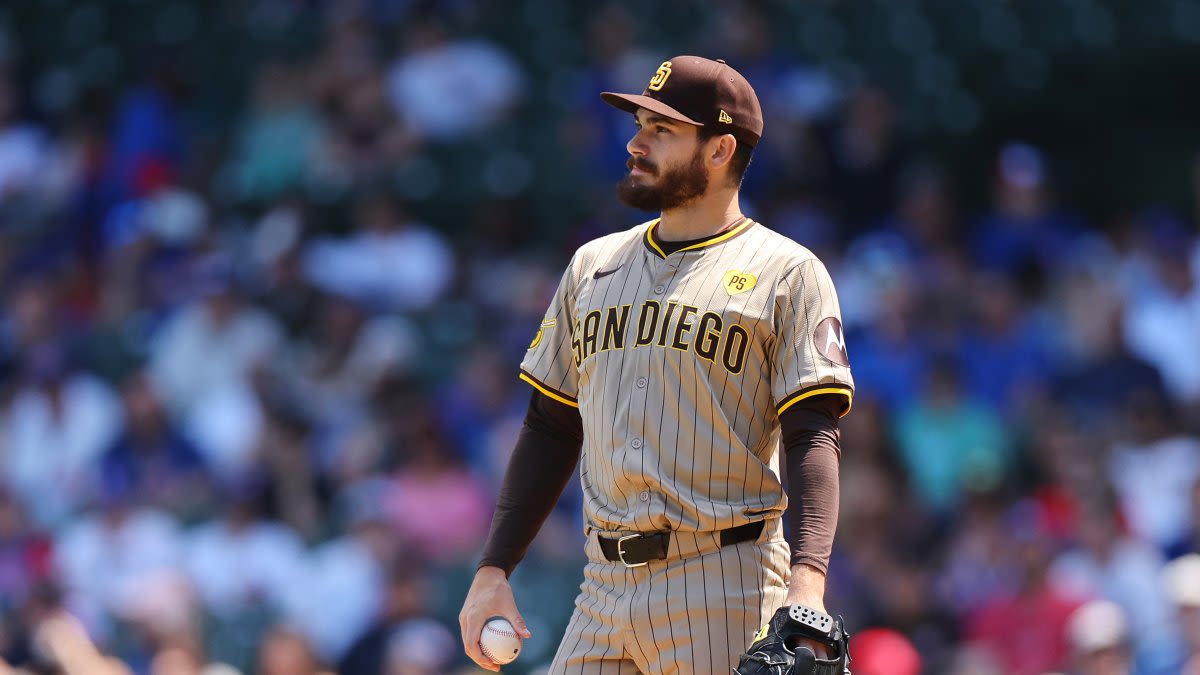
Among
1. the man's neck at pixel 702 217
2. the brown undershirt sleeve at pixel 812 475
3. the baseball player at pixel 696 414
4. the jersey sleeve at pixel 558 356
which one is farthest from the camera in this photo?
the jersey sleeve at pixel 558 356

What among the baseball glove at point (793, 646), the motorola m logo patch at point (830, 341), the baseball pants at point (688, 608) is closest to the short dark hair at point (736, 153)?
the motorola m logo patch at point (830, 341)

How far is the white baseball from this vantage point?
361cm

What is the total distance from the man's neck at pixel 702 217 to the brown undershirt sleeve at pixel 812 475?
49 centimetres

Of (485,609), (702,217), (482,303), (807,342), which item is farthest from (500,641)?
(482,303)

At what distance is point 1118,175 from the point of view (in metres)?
9.84

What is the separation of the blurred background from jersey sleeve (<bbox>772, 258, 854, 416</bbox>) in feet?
10.2

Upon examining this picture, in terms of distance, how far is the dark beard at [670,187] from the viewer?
11.9 ft

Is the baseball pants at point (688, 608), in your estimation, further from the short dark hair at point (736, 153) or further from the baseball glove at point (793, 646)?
the short dark hair at point (736, 153)

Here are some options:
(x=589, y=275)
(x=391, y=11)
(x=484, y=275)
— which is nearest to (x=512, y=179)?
(x=484, y=275)

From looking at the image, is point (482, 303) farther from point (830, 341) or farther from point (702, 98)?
point (830, 341)

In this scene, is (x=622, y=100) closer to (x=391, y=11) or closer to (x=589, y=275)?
(x=589, y=275)

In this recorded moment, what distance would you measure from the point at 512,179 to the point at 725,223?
6.58m

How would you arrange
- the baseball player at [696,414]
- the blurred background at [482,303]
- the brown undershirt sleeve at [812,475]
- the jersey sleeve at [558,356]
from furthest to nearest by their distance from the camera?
the blurred background at [482,303] < the jersey sleeve at [558,356] < the baseball player at [696,414] < the brown undershirt sleeve at [812,475]

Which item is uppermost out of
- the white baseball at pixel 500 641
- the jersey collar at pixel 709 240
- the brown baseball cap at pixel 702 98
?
the brown baseball cap at pixel 702 98
